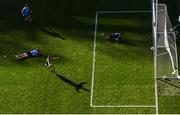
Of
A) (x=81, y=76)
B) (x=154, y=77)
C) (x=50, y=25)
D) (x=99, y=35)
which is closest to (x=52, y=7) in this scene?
(x=50, y=25)

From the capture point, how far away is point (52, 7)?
106 ft

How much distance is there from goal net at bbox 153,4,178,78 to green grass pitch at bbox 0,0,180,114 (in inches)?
22.0

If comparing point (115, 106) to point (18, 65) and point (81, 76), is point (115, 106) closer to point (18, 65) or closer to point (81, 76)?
point (81, 76)

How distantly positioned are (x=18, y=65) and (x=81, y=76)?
12.4ft

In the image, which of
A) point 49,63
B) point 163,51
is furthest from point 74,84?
point 163,51

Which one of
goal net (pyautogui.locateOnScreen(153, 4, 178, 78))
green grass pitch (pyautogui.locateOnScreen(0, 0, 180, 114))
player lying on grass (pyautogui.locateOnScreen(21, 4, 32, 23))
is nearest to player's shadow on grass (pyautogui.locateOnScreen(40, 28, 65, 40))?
green grass pitch (pyautogui.locateOnScreen(0, 0, 180, 114))

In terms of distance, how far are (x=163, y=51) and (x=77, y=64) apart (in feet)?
15.8

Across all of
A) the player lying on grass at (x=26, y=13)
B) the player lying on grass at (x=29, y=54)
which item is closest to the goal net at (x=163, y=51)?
the player lying on grass at (x=29, y=54)

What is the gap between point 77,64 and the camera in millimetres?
28422

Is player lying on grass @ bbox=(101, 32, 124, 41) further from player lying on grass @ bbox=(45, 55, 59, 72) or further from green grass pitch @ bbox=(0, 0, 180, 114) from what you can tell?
player lying on grass @ bbox=(45, 55, 59, 72)

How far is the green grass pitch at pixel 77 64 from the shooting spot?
2619cm

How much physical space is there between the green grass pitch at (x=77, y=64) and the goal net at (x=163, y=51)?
56 cm

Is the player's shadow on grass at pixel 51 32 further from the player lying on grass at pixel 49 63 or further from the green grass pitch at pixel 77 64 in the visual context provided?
the player lying on grass at pixel 49 63

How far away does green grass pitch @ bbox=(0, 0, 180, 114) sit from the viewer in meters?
26.2
